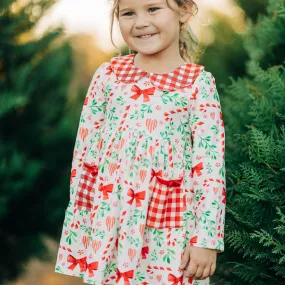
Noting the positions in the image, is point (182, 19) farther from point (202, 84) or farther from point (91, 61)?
point (91, 61)

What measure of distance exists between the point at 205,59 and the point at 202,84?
146 inches

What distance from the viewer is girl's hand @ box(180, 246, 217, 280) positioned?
212 cm

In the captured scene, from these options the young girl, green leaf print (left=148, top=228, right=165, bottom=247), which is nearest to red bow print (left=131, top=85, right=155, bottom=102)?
the young girl

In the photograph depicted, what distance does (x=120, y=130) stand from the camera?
2234mm

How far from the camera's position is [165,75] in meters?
2.28

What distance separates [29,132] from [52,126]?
9.1 inches

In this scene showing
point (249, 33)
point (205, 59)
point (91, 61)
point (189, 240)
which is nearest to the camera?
point (189, 240)

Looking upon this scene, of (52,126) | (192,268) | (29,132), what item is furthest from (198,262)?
(52,126)

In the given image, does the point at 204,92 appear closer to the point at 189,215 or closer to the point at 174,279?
the point at 189,215

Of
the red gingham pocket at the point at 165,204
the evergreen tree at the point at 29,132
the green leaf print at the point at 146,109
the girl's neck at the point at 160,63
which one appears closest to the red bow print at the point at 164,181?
the red gingham pocket at the point at 165,204

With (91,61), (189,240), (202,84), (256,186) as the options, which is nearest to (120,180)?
(189,240)

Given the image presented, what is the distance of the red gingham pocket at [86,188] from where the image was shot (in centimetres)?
235

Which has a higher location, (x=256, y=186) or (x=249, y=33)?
(x=249, y=33)

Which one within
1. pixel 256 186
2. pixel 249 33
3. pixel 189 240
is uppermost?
pixel 249 33
